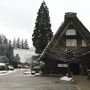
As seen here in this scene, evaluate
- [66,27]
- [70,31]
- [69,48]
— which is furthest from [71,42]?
[66,27]

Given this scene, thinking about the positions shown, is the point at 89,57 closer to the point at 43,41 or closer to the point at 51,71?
the point at 51,71

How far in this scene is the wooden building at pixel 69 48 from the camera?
149 ft

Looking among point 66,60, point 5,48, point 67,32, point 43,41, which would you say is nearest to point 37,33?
point 43,41

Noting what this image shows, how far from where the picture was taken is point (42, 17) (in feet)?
219

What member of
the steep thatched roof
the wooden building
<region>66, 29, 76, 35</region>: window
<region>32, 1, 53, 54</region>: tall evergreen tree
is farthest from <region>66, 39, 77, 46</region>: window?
<region>32, 1, 53, 54</region>: tall evergreen tree

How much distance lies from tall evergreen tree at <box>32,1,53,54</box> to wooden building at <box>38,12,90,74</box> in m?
16.7

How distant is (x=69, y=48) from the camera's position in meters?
47.3

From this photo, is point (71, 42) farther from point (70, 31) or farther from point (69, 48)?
point (70, 31)

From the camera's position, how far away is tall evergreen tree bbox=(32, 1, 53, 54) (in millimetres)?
64500

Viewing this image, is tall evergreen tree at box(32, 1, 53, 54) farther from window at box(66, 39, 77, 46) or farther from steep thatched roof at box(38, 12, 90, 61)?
steep thatched roof at box(38, 12, 90, 61)

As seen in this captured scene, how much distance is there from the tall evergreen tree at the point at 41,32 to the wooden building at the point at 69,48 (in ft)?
54.8

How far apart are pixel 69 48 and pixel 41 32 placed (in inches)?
747

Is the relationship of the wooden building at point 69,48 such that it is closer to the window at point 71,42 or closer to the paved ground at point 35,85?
the window at point 71,42

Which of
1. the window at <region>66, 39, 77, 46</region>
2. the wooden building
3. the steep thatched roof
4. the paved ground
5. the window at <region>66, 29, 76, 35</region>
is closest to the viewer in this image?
the paved ground
